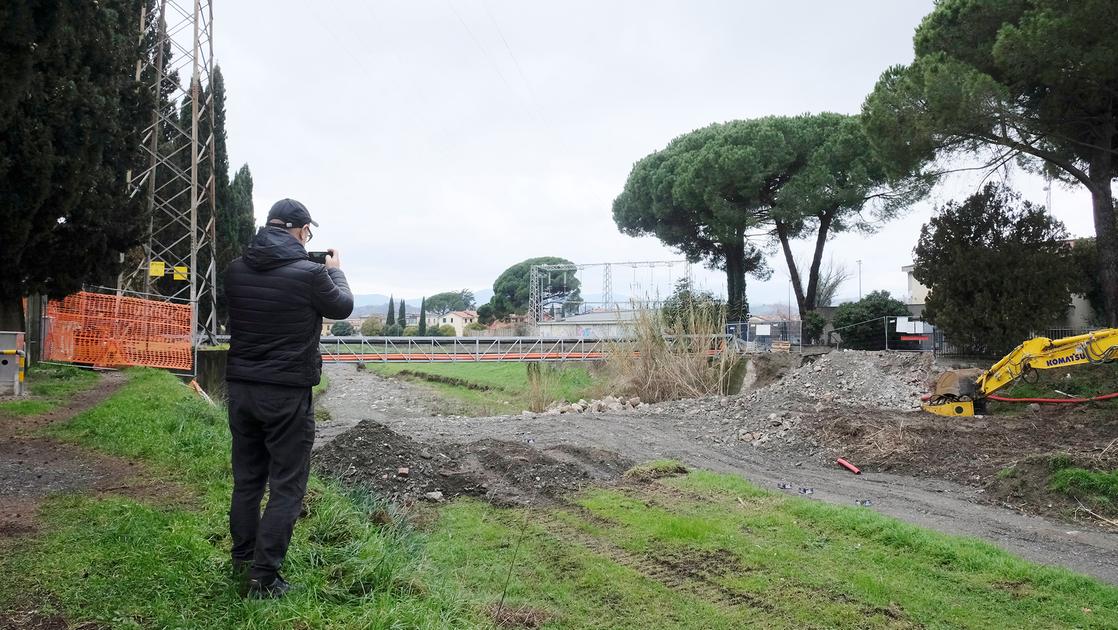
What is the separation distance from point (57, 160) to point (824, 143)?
27084mm

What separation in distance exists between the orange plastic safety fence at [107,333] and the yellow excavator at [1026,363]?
49.8 feet

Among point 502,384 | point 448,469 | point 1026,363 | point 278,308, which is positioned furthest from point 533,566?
point 502,384

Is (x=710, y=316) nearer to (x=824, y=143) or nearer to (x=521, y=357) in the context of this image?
(x=521, y=357)

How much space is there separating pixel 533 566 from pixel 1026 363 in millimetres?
9705

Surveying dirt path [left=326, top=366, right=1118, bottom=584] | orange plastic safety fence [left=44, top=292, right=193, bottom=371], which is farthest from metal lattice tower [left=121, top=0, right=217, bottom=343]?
dirt path [left=326, top=366, right=1118, bottom=584]

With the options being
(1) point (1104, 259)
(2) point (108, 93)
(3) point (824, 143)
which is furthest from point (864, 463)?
(3) point (824, 143)

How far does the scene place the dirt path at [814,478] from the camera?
21.2 feet

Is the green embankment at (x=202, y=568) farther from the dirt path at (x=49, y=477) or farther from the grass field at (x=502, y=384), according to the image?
the grass field at (x=502, y=384)

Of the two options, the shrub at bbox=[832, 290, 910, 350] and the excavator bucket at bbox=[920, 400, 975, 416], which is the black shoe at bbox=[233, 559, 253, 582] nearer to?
the excavator bucket at bbox=[920, 400, 975, 416]

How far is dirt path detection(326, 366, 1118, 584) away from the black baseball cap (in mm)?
5865

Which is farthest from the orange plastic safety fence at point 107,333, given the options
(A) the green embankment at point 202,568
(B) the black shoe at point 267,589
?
(B) the black shoe at point 267,589

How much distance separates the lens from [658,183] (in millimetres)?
35500

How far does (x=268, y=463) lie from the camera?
3.44m

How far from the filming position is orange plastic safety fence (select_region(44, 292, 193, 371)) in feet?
51.8
